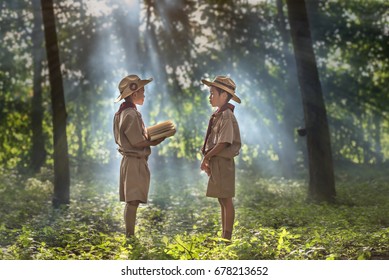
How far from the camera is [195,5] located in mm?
17828

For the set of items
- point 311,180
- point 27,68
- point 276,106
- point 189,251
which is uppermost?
point 27,68

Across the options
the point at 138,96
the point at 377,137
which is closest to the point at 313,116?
the point at 138,96

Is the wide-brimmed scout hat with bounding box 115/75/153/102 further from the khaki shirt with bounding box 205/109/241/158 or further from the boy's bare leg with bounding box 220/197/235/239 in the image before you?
the boy's bare leg with bounding box 220/197/235/239

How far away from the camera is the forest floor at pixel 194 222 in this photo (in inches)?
254

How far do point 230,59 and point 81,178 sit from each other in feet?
19.6

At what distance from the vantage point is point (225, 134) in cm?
676

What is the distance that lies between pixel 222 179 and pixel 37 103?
1158 cm

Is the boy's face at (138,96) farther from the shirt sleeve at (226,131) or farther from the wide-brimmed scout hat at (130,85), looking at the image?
the shirt sleeve at (226,131)

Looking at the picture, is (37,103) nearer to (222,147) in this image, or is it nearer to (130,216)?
(130,216)

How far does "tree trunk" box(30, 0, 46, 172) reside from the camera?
17.3m

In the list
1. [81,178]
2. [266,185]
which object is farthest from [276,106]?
[81,178]

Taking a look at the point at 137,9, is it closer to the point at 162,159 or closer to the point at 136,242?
the point at 162,159

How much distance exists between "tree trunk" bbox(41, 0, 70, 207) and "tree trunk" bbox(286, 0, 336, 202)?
448 cm

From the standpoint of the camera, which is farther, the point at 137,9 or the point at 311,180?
the point at 137,9
